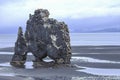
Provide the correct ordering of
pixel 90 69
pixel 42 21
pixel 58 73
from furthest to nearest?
1. pixel 42 21
2. pixel 90 69
3. pixel 58 73

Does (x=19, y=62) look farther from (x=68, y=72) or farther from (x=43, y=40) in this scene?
(x=68, y=72)

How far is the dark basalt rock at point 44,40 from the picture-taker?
52844mm

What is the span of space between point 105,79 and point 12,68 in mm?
15115

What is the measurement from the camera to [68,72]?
4762 cm

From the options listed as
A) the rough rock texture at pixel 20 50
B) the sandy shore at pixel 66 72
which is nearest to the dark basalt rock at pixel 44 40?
Result: the rough rock texture at pixel 20 50

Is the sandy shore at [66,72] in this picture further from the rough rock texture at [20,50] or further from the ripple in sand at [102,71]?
the rough rock texture at [20,50]

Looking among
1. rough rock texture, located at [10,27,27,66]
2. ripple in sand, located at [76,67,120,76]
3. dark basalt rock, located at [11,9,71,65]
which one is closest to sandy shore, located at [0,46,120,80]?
ripple in sand, located at [76,67,120,76]

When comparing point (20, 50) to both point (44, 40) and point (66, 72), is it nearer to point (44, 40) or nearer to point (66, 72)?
point (44, 40)

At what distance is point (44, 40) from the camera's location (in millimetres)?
54625

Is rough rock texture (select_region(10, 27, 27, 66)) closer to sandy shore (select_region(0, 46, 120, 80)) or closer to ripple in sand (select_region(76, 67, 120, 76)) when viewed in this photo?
sandy shore (select_region(0, 46, 120, 80))

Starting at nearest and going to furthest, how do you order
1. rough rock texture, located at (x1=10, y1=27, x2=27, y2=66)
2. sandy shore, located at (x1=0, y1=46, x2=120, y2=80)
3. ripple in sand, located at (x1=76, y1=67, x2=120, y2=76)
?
1. sandy shore, located at (x1=0, y1=46, x2=120, y2=80)
2. ripple in sand, located at (x1=76, y1=67, x2=120, y2=76)
3. rough rock texture, located at (x1=10, y1=27, x2=27, y2=66)

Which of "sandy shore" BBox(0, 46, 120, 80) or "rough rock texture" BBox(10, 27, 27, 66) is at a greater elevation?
"rough rock texture" BBox(10, 27, 27, 66)

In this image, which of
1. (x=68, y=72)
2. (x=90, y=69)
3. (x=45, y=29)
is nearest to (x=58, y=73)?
(x=68, y=72)

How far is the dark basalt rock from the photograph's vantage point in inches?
2080
